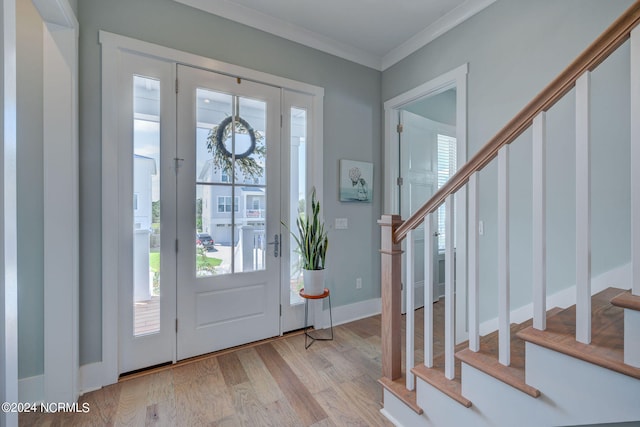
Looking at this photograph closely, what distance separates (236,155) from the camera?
232 centimetres

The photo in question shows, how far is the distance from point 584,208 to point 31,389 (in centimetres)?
279

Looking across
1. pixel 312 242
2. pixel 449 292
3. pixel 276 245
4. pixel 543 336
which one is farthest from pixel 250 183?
pixel 543 336

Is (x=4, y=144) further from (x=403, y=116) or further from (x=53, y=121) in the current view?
(x=403, y=116)

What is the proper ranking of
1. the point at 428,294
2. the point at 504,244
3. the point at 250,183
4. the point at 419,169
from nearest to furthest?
the point at 504,244
the point at 428,294
the point at 250,183
the point at 419,169

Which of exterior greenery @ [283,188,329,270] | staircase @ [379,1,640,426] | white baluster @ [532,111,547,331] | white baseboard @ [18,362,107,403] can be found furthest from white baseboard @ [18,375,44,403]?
white baluster @ [532,111,547,331]

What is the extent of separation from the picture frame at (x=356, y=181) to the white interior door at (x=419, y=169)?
386 millimetres

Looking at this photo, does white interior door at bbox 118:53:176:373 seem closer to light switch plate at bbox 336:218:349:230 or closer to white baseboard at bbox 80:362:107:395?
white baseboard at bbox 80:362:107:395

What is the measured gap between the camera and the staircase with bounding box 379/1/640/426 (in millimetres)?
785

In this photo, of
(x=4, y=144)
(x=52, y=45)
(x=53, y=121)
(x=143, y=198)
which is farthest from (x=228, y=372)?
(x=52, y=45)

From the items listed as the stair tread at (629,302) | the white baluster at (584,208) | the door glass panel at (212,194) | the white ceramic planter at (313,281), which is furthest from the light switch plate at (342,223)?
the stair tread at (629,302)

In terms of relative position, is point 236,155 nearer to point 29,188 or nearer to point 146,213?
point 146,213

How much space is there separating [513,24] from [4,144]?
2.79 metres

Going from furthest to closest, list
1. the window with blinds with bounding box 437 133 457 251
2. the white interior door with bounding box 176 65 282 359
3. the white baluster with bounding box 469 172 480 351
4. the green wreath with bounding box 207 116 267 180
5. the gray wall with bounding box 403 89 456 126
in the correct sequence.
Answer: the window with blinds with bounding box 437 133 457 251, the gray wall with bounding box 403 89 456 126, the green wreath with bounding box 207 116 267 180, the white interior door with bounding box 176 65 282 359, the white baluster with bounding box 469 172 480 351

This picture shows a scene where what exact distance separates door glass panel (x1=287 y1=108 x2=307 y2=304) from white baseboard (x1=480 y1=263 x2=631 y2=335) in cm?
155
